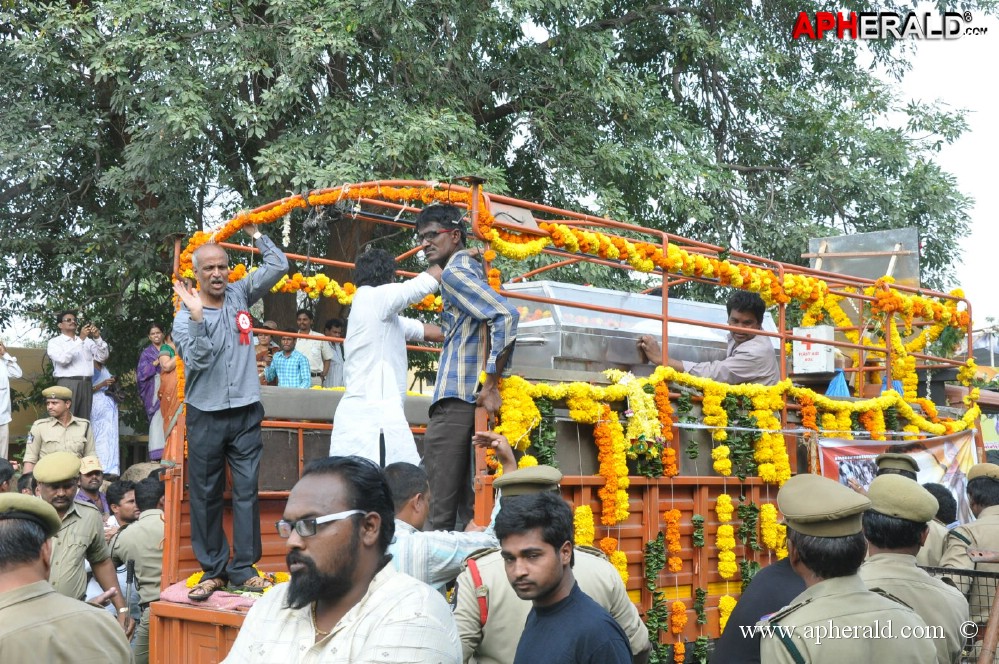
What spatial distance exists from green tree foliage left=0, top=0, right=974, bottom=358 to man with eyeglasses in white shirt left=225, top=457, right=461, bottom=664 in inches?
334

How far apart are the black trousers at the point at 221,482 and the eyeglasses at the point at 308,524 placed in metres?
3.54

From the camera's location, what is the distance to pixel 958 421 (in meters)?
10.4

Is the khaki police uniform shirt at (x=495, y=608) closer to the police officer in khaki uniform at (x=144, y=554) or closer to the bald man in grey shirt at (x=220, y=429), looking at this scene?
the bald man in grey shirt at (x=220, y=429)

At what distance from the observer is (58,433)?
34.6ft

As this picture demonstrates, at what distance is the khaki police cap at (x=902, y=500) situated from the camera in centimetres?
429

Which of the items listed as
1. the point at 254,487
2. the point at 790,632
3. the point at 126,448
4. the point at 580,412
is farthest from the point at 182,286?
the point at 126,448

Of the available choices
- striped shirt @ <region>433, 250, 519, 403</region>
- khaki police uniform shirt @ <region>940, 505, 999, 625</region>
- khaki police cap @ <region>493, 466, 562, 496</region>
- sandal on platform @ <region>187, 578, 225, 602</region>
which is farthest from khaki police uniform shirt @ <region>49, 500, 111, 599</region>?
A: khaki police uniform shirt @ <region>940, 505, 999, 625</region>

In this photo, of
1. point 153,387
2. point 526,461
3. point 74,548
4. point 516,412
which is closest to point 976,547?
point 526,461

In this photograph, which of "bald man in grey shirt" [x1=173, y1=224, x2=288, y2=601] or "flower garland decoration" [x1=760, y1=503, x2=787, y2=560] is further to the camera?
"flower garland decoration" [x1=760, y1=503, x2=787, y2=560]

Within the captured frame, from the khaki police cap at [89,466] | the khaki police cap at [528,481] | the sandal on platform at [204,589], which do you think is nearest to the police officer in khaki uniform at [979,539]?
the khaki police cap at [528,481]

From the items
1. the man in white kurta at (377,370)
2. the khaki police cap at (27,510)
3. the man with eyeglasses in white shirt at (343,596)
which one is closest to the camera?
the man with eyeglasses in white shirt at (343,596)

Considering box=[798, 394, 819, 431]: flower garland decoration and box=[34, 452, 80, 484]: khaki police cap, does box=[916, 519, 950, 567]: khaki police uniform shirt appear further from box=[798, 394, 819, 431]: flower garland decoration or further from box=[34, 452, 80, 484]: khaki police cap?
box=[34, 452, 80, 484]: khaki police cap

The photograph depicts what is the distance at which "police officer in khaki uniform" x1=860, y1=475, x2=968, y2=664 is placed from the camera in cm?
430

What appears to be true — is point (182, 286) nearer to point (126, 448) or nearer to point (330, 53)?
point (330, 53)
